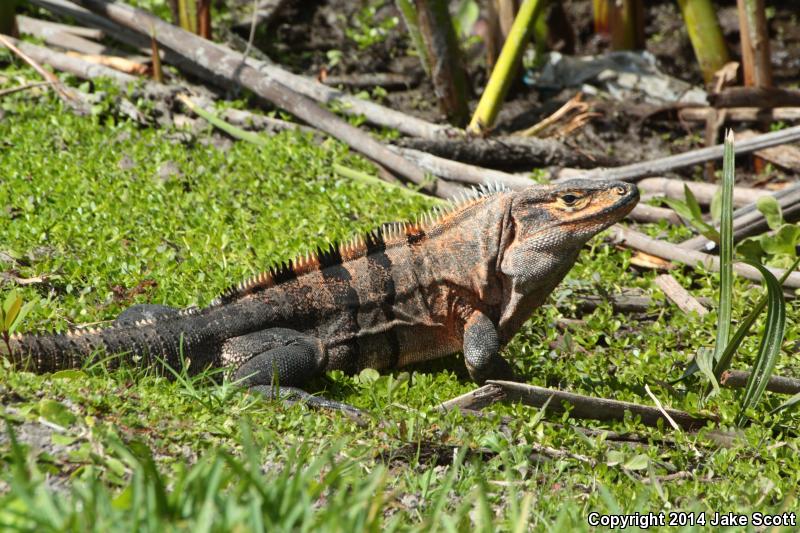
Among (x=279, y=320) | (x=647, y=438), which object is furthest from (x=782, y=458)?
(x=279, y=320)

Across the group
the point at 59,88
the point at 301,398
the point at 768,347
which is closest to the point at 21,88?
the point at 59,88

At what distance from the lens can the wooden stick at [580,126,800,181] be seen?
832 cm

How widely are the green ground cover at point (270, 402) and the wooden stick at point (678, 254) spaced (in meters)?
0.11

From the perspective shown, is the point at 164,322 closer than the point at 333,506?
No

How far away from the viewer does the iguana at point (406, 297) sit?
5.68 metres

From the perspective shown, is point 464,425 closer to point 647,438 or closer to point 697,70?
point 647,438

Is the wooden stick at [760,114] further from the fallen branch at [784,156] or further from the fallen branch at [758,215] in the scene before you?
the fallen branch at [758,215]

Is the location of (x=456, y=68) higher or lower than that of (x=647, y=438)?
higher

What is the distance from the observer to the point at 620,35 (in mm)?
12055

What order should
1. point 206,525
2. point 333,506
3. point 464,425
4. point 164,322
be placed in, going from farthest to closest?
point 164,322 → point 464,425 → point 333,506 → point 206,525

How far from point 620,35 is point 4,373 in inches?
371

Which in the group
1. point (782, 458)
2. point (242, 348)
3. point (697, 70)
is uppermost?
point (697, 70)

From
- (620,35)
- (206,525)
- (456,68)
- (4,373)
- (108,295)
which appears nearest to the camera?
(206,525)

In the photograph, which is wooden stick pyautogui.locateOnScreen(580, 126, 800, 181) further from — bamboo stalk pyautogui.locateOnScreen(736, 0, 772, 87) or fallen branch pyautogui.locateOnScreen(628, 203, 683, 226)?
bamboo stalk pyautogui.locateOnScreen(736, 0, 772, 87)
